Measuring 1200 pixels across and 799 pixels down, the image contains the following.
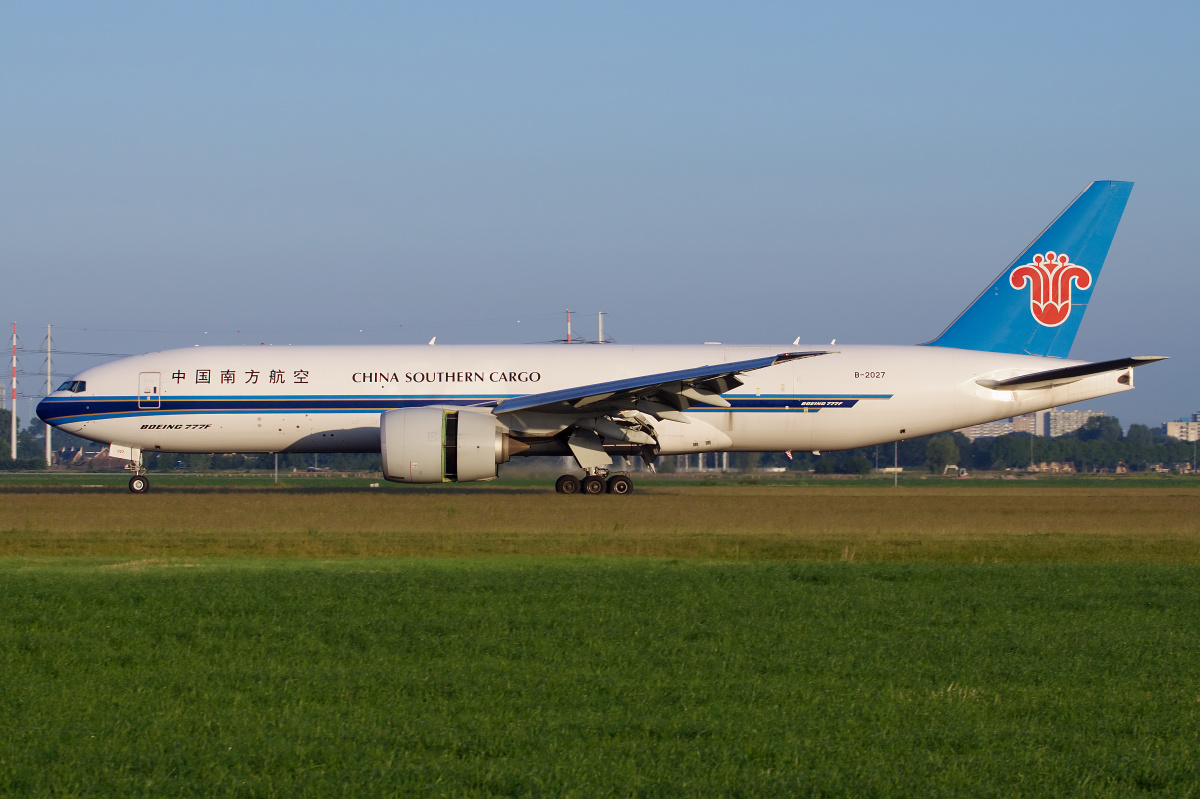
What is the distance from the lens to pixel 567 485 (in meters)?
24.1

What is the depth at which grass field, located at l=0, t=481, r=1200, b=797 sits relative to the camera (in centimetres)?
511

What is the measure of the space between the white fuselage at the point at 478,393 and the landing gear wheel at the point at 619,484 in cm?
124

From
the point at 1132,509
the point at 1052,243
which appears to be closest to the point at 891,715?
the point at 1132,509

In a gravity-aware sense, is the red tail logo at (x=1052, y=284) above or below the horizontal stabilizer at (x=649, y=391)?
above

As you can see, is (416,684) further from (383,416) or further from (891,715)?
(383,416)

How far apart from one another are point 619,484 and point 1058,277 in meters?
11.2

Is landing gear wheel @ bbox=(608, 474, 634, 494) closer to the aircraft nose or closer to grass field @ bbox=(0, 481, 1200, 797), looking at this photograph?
grass field @ bbox=(0, 481, 1200, 797)

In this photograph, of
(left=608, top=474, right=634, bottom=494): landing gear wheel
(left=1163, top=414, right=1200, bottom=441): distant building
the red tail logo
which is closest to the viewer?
(left=608, top=474, right=634, bottom=494): landing gear wheel

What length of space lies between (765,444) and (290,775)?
819 inches

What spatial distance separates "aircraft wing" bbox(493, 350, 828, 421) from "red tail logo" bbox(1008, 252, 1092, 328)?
6953 mm

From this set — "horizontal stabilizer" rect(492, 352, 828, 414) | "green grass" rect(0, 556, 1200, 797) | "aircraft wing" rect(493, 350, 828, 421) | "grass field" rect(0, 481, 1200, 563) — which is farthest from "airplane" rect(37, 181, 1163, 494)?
"green grass" rect(0, 556, 1200, 797)

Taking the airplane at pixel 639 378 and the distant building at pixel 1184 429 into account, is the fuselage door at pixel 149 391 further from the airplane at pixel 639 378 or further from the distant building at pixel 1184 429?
the distant building at pixel 1184 429

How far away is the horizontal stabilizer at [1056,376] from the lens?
76.3ft

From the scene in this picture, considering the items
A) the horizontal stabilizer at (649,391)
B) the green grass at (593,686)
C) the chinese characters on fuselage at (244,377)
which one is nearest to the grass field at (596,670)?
the green grass at (593,686)
